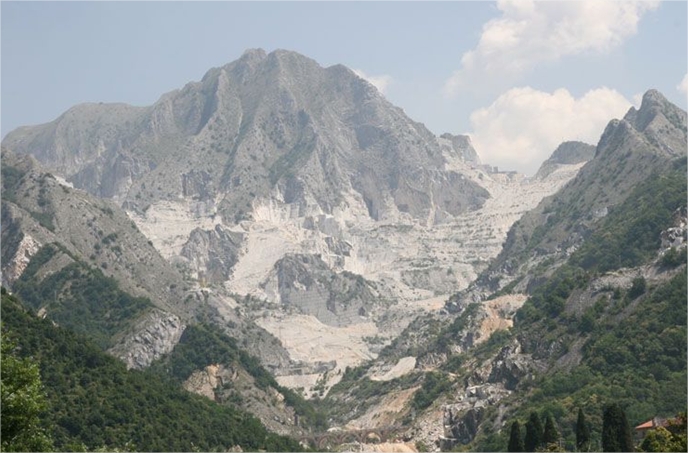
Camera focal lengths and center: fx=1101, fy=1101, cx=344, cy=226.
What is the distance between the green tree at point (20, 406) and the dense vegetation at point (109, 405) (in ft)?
226

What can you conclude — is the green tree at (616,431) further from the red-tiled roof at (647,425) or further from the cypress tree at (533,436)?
the red-tiled roof at (647,425)

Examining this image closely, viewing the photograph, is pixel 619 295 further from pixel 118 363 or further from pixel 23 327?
pixel 23 327

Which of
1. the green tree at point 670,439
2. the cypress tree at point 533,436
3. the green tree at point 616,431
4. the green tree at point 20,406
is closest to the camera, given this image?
the green tree at point 20,406

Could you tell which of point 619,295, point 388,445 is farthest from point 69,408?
point 619,295

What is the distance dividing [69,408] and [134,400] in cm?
1650

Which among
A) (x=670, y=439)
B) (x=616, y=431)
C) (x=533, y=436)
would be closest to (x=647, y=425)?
(x=533, y=436)

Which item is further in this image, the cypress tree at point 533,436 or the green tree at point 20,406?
the cypress tree at point 533,436

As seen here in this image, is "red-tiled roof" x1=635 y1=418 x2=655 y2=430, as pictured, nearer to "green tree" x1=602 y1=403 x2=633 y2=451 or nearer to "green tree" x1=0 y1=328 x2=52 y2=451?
"green tree" x1=602 y1=403 x2=633 y2=451

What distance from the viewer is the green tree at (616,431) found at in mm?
96438

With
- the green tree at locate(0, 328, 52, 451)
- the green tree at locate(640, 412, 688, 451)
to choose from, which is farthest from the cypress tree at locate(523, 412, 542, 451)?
the green tree at locate(0, 328, 52, 451)

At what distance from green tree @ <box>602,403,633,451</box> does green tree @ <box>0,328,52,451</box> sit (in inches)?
2001

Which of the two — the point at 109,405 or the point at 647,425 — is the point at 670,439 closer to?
the point at 647,425

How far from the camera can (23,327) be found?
162 metres

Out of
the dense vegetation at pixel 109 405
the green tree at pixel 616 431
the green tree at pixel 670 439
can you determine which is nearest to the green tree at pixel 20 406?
the green tree at pixel 616 431
